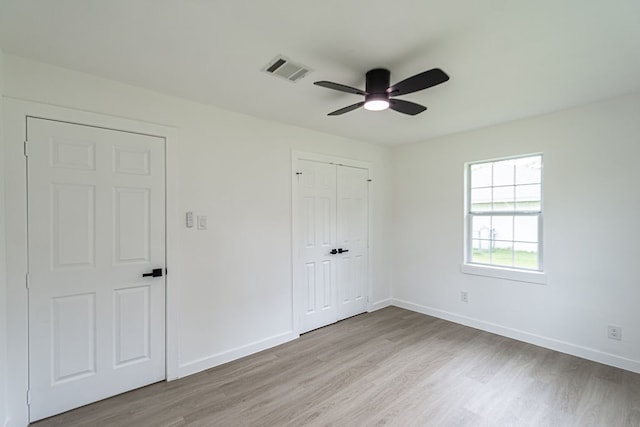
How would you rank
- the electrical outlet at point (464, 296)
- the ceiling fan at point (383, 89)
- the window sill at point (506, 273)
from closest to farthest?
1. the ceiling fan at point (383, 89)
2. the window sill at point (506, 273)
3. the electrical outlet at point (464, 296)

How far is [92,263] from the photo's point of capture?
2.23 meters

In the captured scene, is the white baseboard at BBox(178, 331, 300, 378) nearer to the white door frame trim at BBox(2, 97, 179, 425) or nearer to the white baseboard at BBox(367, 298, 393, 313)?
the white door frame trim at BBox(2, 97, 179, 425)

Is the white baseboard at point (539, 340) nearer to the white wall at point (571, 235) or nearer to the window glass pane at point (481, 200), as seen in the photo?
the white wall at point (571, 235)

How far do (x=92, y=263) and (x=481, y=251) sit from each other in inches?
163

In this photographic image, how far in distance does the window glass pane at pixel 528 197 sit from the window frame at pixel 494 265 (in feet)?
0.16

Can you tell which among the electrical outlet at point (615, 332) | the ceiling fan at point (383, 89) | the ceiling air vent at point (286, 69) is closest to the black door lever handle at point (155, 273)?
the ceiling air vent at point (286, 69)

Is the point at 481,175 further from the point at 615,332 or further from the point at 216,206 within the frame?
the point at 216,206

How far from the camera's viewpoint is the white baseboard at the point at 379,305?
4.34 meters

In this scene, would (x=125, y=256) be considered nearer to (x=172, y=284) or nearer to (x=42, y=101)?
(x=172, y=284)

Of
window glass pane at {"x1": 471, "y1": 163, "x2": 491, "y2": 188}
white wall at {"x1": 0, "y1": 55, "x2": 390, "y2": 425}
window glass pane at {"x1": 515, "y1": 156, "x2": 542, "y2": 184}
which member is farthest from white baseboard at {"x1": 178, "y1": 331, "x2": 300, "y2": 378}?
window glass pane at {"x1": 515, "y1": 156, "x2": 542, "y2": 184}

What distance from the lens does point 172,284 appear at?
2.56 meters

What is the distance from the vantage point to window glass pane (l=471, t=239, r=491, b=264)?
145 inches

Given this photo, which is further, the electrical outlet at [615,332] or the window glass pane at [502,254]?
the window glass pane at [502,254]

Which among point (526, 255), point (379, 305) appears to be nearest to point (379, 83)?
point (526, 255)
